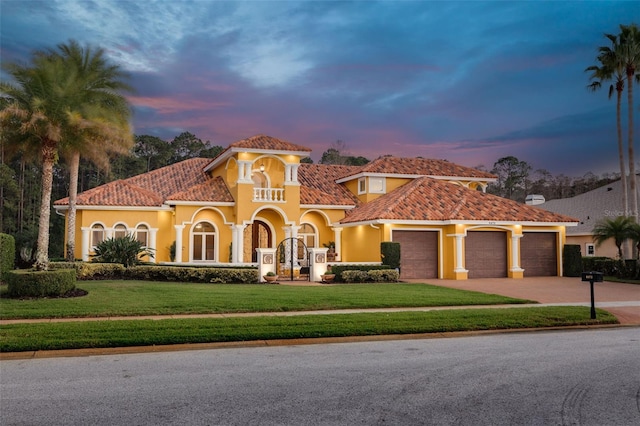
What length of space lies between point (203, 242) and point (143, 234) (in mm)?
3457

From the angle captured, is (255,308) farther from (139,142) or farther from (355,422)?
(139,142)

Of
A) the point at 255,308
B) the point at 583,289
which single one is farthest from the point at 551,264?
the point at 255,308

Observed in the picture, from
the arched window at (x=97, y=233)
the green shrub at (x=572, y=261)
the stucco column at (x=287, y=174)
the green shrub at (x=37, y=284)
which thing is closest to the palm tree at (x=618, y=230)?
the green shrub at (x=572, y=261)

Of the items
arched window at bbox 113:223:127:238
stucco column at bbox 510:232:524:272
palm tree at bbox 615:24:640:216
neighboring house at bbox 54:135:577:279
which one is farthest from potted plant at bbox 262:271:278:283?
palm tree at bbox 615:24:640:216

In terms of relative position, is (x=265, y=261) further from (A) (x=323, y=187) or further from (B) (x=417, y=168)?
(B) (x=417, y=168)

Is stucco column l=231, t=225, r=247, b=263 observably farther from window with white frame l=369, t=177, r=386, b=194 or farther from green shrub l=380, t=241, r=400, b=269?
window with white frame l=369, t=177, r=386, b=194

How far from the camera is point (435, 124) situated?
41406mm

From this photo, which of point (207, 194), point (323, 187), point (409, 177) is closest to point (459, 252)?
point (409, 177)

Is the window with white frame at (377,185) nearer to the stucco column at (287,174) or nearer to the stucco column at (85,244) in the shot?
the stucco column at (287,174)

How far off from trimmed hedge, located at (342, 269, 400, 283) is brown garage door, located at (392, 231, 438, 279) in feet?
12.2

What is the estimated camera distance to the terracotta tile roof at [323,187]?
33.2m

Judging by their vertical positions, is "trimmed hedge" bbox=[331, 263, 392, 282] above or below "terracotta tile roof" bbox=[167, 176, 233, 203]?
below

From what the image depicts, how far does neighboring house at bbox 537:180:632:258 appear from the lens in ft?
135

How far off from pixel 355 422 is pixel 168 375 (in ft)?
11.5
